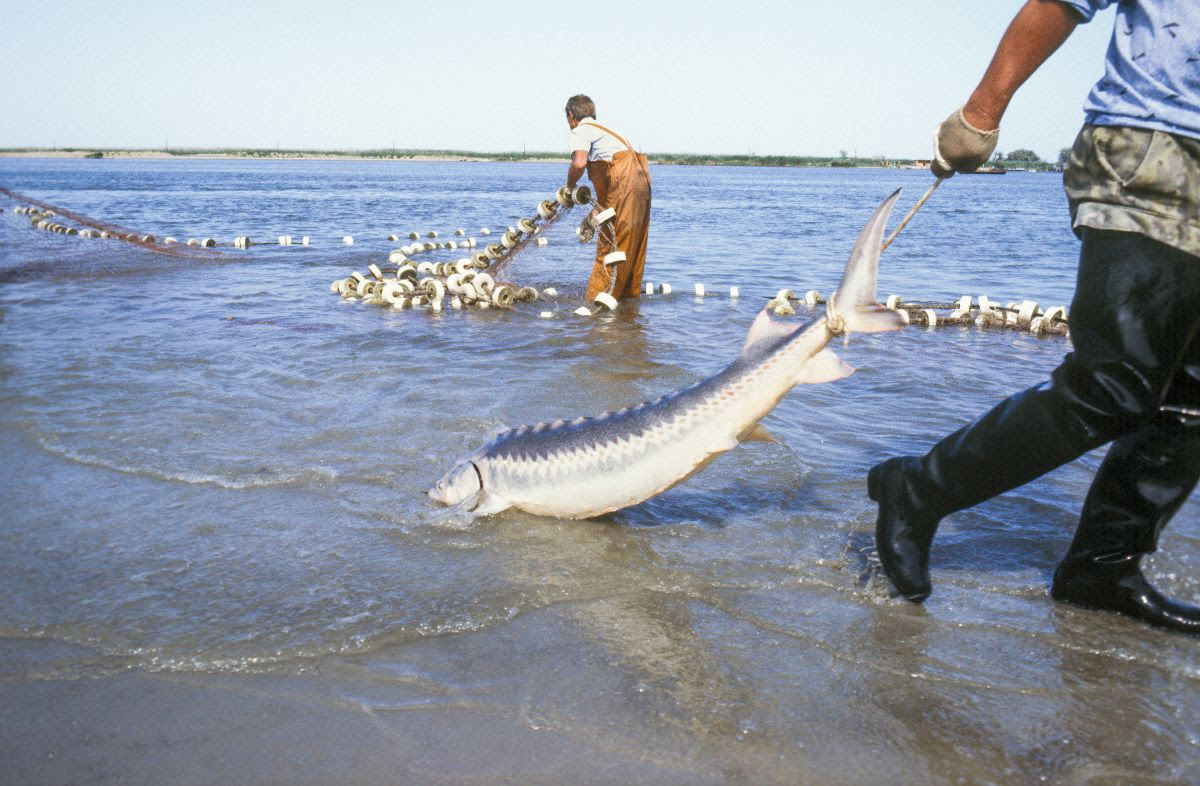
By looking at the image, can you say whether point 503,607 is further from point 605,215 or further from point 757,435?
point 605,215

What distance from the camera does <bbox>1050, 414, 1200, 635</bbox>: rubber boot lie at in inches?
126

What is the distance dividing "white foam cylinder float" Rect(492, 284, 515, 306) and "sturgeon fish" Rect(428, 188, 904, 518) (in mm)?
7427

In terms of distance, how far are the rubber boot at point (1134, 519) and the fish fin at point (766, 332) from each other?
129 cm

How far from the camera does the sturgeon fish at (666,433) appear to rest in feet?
11.0

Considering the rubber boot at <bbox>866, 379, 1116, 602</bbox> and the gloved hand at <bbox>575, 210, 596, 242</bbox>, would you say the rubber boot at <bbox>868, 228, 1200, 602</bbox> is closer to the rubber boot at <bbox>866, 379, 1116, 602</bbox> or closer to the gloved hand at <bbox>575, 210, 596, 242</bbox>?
the rubber boot at <bbox>866, 379, 1116, 602</bbox>

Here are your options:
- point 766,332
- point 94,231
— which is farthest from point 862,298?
point 94,231

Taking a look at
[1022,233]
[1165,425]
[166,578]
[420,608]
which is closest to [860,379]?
[1165,425]

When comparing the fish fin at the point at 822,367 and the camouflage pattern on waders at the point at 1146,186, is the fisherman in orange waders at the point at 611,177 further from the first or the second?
the camouflage pattern on waders at the point at 1146,186

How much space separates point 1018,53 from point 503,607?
274 cm

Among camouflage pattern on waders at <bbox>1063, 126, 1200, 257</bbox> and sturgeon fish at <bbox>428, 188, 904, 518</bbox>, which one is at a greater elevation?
camouflage pattern on waders at <bbox>1063, 126, 1200, 257</bbox>

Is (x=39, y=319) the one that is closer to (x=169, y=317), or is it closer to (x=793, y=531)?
(x=169, y=317)

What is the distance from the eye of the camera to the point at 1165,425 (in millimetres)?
3182

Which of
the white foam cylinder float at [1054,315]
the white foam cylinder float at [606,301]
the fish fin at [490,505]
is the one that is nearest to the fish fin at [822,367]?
the fish fin at [490,505]

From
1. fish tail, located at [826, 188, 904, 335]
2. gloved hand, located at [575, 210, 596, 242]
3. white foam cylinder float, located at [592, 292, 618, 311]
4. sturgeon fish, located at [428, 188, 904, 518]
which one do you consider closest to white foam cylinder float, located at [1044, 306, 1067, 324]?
white foam cylinder float, located at [592, 292, 618, 311]
